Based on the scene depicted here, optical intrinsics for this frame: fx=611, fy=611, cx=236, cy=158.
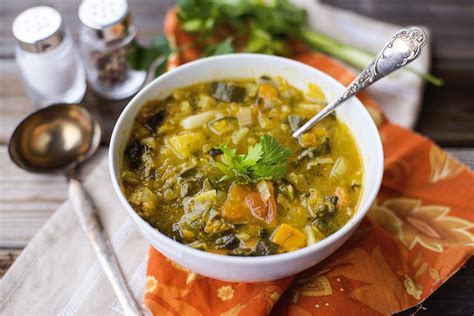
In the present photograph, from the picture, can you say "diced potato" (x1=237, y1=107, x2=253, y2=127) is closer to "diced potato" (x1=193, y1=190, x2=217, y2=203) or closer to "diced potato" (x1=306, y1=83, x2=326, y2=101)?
"diced potato" (x1=306, y1=83, x2=326, y2=101)

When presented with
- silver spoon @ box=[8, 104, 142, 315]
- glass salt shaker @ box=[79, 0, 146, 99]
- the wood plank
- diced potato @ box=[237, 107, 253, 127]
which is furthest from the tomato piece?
glass salt shaker @ box=[79, 0, 146, 99]

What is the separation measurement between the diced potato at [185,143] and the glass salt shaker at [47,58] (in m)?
1.20

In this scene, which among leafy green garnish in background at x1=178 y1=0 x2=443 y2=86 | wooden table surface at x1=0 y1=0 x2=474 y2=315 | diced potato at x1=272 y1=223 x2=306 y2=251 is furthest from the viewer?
leafy green garnish in background at x1=178 y1=0 x2=443 y2=86

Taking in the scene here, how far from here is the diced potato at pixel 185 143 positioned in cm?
303

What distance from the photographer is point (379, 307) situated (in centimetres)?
285

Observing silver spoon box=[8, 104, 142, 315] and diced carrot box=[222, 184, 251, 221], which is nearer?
diced carrot box=[222, 184, 251, 221]

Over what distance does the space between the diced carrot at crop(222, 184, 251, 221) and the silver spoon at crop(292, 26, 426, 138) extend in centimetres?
56

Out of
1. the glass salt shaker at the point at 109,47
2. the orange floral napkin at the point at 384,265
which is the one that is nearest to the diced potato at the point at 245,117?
the orange floral napkin at the point at 384,265

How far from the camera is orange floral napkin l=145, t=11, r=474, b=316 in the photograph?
2.88 metres

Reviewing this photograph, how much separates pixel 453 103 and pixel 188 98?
1.82 meters

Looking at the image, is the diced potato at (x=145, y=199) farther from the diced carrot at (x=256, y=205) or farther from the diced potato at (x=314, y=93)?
the diced potato at (x=314, y=93)

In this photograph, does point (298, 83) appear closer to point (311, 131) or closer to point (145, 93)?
point (311, 131)

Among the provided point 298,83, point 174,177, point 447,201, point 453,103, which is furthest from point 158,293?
point 453,103

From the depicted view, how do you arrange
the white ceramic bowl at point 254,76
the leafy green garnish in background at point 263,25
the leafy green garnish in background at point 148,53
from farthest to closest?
1. the leafy green garnish in background at point 263,25
2. the leafy green garnish in background at point 148,53
3. the white ceramic bowl at point 254,76
